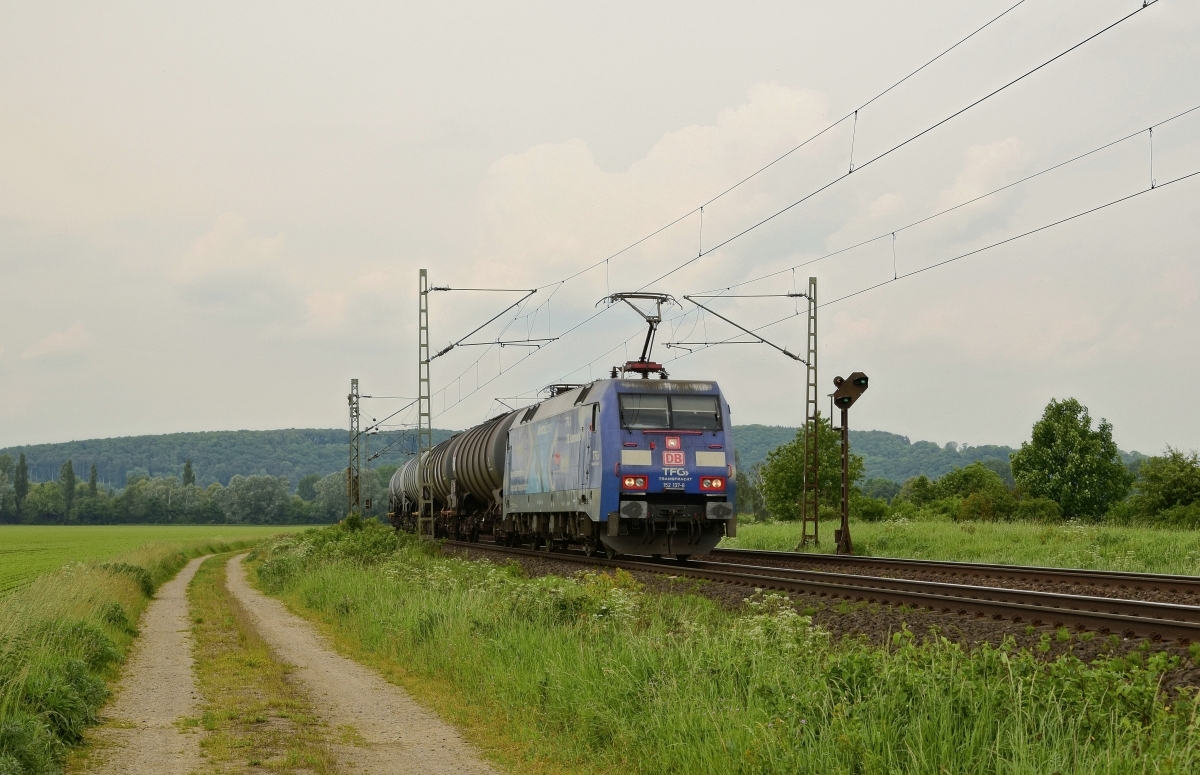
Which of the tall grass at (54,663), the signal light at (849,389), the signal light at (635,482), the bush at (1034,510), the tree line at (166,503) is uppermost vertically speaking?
the signal light at (849,389)

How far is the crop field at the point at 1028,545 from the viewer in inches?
885

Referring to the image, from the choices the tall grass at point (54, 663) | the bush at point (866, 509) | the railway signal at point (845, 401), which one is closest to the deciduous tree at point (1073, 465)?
the bush at point (866, 509)

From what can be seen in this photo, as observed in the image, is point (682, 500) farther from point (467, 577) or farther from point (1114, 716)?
point (1114, 716)

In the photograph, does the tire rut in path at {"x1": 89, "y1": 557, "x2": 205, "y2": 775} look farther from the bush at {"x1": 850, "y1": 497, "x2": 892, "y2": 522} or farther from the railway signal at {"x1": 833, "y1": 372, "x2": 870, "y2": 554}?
the bush at {"x1": 850, "y1": 497, "x2": 892, "y2": 522}

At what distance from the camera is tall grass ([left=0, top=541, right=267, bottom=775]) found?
7.82 m

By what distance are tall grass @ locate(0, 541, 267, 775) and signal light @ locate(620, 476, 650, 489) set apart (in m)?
9.44

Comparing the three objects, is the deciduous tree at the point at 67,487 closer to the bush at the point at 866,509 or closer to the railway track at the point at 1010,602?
the bush at the point at 866,509

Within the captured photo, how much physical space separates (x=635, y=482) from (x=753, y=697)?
14.7 meters

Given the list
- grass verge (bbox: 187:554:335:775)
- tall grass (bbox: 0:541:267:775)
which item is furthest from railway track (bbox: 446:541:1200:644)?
tall grass (bbox: 0:541:267:775)

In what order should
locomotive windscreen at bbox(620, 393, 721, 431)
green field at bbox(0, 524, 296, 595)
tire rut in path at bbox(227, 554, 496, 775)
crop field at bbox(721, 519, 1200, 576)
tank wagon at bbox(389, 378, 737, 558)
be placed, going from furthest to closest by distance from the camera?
green field at bbox(0, 524, 296, 595) < locomotive windscreen at bbox(620, 393, 721, 431) < crop field at bbox(721, 519, 1200, 576) < tank wagon at bbox(389, 378, 737, 558) < tire rut in path at bbox(227, 554, 496, 775)

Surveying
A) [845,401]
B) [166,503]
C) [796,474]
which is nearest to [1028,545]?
[845,401]

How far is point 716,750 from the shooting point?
678 cm

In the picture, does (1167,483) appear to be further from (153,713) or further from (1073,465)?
(153,713)

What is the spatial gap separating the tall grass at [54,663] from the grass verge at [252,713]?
1.08 metres
